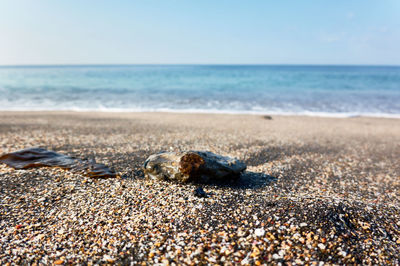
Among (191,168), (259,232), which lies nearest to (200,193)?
(191,168)

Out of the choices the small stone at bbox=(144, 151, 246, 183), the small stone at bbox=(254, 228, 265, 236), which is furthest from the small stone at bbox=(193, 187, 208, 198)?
the small stone at bbox=(254, 228, 265, 236)

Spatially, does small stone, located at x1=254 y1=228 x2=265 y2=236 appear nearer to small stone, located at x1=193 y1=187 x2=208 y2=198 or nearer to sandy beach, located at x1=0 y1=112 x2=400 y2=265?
sandy beach, located at x1=0 y1=112 x2=400 y2=265

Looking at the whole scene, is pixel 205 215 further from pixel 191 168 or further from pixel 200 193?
pixel 191 168

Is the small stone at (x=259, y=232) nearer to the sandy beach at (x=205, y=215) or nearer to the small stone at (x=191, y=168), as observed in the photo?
the sandy beach at (x=205, y=215)

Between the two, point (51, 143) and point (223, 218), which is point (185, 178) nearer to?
point (223, 218)

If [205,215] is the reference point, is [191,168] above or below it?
above

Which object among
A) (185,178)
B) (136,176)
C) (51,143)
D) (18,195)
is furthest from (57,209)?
(51,143)

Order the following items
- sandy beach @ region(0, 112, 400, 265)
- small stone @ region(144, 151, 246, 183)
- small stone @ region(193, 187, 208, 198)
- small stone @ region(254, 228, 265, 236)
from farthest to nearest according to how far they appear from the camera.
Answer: small stone @ region(144, 151, 246, 183), small stone @ region(193, 187, 208, 198), small stone @ region(254, 228, 265, 236), sandy beach @ region(0, 112, 400, 265)

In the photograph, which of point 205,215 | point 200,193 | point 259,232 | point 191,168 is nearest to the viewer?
point 259,232

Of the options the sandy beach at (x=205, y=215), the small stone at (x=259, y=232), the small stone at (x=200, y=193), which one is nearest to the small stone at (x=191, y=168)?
the sandy beach at (x=205, y=215)

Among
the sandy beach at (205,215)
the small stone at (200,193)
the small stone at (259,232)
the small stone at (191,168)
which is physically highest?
the small stone at (191,168)

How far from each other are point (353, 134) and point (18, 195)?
1075 centimetres

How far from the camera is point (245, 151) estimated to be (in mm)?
7277

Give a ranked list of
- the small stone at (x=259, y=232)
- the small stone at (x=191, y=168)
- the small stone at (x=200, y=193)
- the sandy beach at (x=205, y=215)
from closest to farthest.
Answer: the sandy beach at (x=205, y=215), the small stone at (x=259, y=232), the small stone at (x=200, y=193), the small stone at (x=191, y=168)
